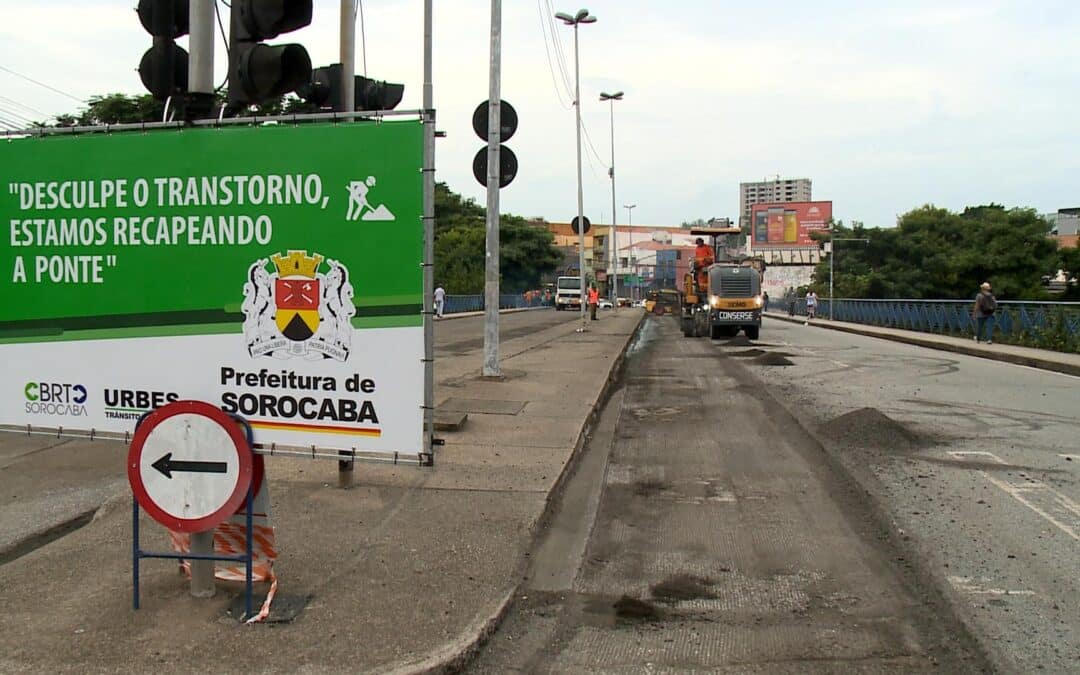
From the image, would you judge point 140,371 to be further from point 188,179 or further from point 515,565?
point 515,565

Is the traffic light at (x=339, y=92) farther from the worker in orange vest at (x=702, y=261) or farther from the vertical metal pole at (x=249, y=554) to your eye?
the worker in orange vest at (x=702, y=261)

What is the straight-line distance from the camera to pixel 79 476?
8398 millimetres

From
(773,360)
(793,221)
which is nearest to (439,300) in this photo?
(773,360)

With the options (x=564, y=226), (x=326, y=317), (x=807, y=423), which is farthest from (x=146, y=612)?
(x=564, y=226)

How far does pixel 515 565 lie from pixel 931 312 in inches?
1312

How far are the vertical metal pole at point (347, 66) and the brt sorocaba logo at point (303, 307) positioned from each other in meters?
2.72

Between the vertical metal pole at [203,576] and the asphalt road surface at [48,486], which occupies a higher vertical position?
the vertical metal pole at [203,576]

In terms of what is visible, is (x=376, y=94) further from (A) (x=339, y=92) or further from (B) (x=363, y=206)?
(B) (x=363, y=206)

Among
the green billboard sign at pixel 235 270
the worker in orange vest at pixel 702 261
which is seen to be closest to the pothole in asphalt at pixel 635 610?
the green billboard sign at pixel 235 270

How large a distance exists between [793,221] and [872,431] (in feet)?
358

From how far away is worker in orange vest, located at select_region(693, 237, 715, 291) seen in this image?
1270 inches

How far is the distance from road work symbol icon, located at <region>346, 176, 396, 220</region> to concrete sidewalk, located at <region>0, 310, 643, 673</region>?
204cm

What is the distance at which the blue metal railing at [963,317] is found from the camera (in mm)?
24812

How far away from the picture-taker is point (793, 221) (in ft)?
378
